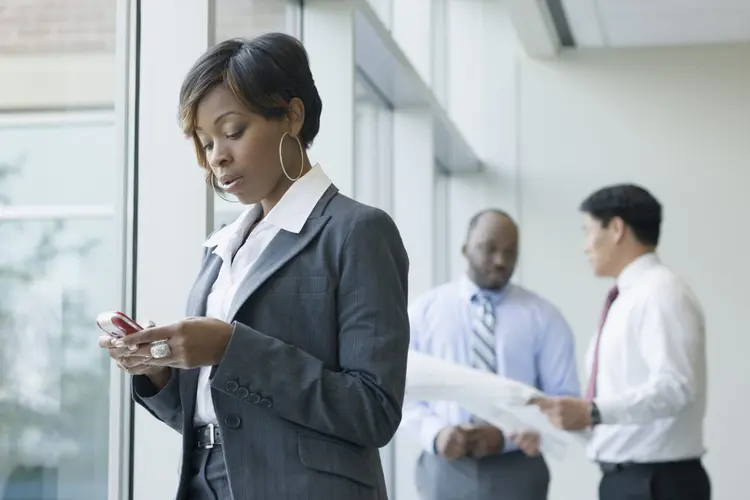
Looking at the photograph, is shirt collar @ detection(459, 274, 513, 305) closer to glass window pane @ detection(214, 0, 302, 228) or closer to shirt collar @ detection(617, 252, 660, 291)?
shirt collar @ detection(617, 252, 660, 291)

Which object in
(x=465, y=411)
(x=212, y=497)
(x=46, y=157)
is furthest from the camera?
(x=465, y=411)

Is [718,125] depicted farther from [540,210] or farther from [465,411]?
[465,411]

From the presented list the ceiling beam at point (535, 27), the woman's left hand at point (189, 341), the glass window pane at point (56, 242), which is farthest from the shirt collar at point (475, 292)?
the woman's left hand at point (189, 341)

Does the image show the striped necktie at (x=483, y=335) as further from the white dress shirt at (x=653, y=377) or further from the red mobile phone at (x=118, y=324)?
the red mobile phone at (x=118, y=324)

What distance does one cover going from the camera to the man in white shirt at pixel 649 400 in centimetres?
340

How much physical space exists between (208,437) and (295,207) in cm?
34

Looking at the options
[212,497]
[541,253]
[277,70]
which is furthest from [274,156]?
[541,253]

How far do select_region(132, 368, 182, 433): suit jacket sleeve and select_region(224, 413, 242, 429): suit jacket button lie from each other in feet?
0.48

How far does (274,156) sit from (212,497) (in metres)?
0.48

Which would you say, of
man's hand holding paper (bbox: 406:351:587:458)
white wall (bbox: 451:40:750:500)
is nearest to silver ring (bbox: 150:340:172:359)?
man's hand holding paper (bbox: 406:351:587:458)

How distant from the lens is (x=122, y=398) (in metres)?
2.54

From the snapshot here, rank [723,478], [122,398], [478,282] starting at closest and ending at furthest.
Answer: [122,398] → [478,282] → [723,478]

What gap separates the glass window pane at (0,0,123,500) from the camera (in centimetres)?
210

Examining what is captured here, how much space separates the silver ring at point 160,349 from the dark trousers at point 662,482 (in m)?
2.37
